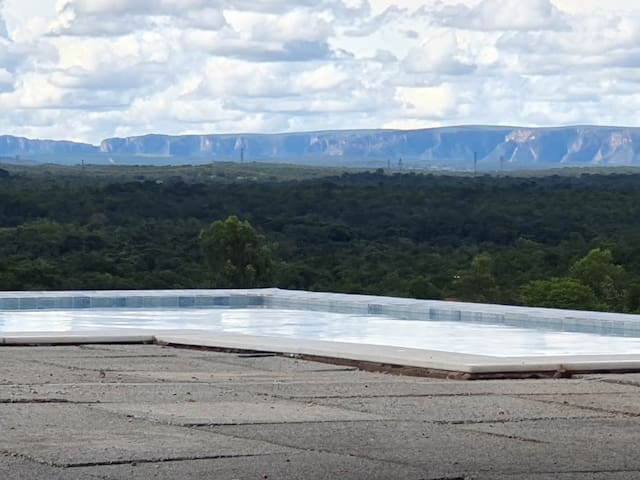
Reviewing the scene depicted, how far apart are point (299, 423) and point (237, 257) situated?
41.7 m

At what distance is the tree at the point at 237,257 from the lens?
48188 mm

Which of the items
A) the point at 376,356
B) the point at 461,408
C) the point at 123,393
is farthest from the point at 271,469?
the point at 376,356

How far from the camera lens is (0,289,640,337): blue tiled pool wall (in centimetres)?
1507

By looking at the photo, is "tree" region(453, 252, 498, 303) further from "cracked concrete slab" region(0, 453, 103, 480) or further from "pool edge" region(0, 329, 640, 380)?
"cracked concrete slab" region(0, 453, 103, 480)

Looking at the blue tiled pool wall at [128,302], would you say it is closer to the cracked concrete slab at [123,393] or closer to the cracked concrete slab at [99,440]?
the cracked concrete slab at [123,393]

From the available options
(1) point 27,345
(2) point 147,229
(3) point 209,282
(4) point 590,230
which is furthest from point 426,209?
(1) point 27,345

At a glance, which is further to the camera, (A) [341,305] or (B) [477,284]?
(B) [477,284]

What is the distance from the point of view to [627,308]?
44.3 metres

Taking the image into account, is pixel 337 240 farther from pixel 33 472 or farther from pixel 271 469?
pixel 33 472

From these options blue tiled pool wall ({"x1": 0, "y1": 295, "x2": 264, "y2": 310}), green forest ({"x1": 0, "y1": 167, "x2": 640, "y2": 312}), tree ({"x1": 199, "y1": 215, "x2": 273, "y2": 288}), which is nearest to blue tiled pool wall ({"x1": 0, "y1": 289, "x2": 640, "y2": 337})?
blue tiled pool wall ({"x1": 0, "y1": 295, "x2": 264, "y2": 310})

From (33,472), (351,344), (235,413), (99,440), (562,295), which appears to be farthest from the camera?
(562,295)

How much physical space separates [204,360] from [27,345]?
63.2 inches

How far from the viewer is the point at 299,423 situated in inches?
309

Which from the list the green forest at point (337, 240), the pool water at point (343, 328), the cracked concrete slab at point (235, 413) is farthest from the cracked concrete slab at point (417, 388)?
the green forest at point (337, 240)
